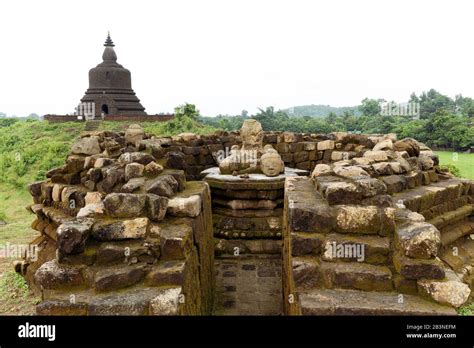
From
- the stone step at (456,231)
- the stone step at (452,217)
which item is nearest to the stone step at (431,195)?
the stone step at (452,217)

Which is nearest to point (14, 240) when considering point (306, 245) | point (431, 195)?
point (306, 245)

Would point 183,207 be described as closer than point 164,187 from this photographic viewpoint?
Yes

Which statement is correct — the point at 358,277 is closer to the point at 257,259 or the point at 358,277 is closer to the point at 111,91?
the point at 257,259

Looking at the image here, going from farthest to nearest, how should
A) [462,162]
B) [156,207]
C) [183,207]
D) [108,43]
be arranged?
[108,43], [462,162], [183,207], [156,207]

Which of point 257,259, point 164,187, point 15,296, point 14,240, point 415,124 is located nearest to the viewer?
point 164,187

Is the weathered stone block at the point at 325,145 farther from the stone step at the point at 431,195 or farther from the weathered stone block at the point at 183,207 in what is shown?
the weathered stone block at the point at 183,207

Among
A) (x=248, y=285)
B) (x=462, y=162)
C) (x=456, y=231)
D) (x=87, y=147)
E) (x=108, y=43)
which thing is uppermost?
(x=108, y=43)

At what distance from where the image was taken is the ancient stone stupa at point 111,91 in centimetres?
3048

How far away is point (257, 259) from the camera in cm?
641

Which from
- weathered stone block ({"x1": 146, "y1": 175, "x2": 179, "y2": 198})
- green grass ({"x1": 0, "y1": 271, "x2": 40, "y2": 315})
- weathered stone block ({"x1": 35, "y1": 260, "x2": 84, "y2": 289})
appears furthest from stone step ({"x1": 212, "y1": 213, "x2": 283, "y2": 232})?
weathered stone block ({"x1": 35, "y1": 260, "x2": 84, "y2": 289})

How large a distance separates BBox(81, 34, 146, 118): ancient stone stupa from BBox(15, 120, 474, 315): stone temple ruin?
25.7 m

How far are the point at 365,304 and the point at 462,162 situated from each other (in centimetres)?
1864

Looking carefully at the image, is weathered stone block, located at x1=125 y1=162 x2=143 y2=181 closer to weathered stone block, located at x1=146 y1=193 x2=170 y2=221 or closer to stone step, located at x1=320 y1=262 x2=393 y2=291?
weathered stone block, located at x1=146 y1=193 x2=170 y2=221
